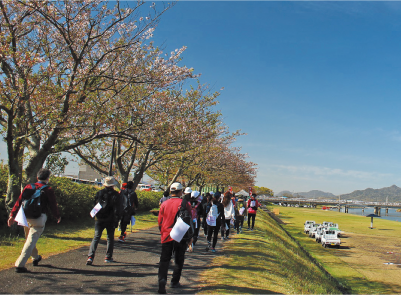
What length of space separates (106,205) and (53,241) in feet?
12.5

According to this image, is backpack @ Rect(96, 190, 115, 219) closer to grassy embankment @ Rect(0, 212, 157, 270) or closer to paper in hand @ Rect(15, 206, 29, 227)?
paper in hand @ Rect(15, 206, 29, 227)

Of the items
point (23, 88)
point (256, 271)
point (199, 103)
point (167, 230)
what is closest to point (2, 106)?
point (23, 88)

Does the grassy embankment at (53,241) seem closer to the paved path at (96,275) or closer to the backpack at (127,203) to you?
the paved path at (96,275)

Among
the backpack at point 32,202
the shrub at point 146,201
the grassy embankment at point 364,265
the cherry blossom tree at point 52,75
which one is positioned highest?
the cherry blossom tree at point 52,75

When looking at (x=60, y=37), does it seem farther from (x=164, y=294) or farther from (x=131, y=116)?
(x=164, y=294)

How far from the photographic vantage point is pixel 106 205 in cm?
725

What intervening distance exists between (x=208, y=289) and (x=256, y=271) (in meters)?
2.54

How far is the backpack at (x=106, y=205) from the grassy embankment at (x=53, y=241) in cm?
197

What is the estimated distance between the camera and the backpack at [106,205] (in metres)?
7.25

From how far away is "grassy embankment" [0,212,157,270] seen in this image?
25.2 feet

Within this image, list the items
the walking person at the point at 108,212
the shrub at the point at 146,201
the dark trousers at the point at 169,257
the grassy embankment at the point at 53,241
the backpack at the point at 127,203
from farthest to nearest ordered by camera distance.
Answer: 1. the shrub at the point at 146,201
2. the backpack at the point at 127,203
3. the grassy embankment at the point at 53,241
4. the walking person at the point at 108,212
5. the dark trousers at the point at 169,257

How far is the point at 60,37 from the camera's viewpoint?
1112 cm

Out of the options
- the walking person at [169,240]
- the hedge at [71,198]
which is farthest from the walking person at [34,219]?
the hedge at [71,198]

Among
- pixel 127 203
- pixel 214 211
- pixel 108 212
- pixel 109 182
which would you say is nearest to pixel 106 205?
pixel 108 212
